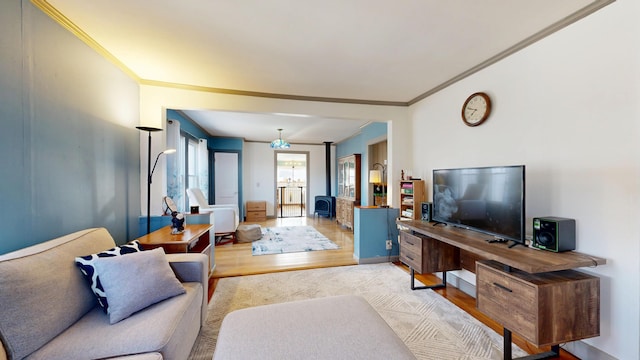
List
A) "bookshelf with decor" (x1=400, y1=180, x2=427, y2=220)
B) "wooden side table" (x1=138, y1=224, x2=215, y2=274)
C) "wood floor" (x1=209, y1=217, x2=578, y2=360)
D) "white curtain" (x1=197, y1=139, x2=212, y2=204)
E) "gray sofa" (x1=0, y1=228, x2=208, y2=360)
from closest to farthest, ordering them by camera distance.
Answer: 1. "gray sofa" (x1=0, y1=228, x2=208, y2=360)
2. "wooden side table" (x1=138, y1=224, x2=215, y2=274)
3. "wood floor" (x1=209, y1=217, x2=578, y2=360)
4. "bookshelf with decor" (x1=400, y1=180, x2=427, y2=220)
5. "white curtain" (x1=197, y1=139, x2=212, y2=204)

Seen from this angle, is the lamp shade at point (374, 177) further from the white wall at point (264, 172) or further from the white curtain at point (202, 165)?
the white curtain at point (202, 165)

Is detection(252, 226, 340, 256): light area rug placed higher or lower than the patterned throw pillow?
lower

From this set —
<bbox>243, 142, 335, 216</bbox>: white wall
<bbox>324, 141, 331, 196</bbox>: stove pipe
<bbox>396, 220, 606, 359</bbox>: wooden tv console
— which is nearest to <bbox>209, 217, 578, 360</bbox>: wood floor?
<bbox>396, 220, 606, 359</bbox>: wooden tv console

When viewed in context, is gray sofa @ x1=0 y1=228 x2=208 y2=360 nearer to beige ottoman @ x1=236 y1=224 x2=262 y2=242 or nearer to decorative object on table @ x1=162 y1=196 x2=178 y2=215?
decorative object on table @ x1=162 y1=196 x2=178 y2=215

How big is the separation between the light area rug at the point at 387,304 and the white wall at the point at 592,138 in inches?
31.9

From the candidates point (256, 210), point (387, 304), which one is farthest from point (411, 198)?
point (256, 210)

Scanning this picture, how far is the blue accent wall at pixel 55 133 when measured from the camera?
1461 millimetres

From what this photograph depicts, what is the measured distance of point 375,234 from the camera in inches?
146

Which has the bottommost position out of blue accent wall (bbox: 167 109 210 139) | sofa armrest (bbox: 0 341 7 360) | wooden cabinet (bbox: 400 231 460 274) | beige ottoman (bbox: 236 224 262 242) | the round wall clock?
beige ottoman (bbox: 236 224 262 242)

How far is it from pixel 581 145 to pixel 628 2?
91 cm

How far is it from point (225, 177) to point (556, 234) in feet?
22.9

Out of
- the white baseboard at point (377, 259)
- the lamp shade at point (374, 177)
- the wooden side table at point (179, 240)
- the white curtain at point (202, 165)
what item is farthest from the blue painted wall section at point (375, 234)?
the white curtain at point (202, 165)

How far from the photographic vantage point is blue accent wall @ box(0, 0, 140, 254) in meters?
1.46

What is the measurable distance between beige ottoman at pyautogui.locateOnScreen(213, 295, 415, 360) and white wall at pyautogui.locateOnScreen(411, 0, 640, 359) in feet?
5.30
